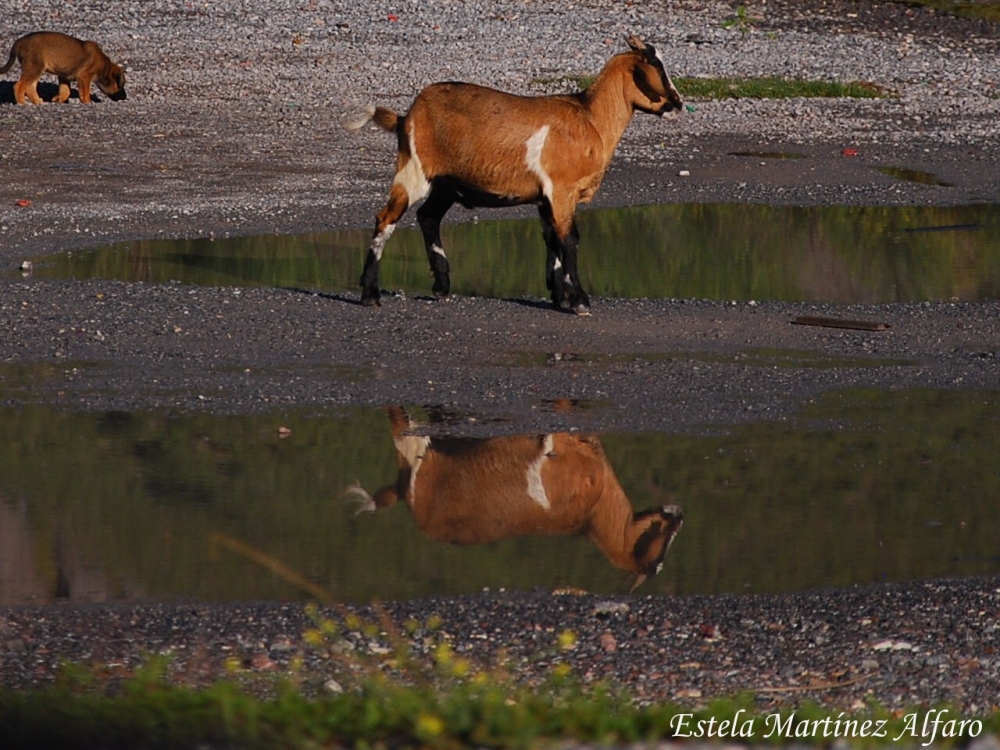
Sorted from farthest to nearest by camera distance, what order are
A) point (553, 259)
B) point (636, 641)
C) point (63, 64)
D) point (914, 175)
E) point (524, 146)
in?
point (63, 64)
point (914, 175)
point (553, 259)
point (524, 146)
point (636, 641)

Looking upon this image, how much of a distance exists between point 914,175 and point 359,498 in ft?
41.4

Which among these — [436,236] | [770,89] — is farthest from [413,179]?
[770,89]

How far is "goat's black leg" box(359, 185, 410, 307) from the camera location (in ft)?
41.6

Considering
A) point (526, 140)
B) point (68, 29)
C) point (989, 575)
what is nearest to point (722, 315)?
point (526, 140)

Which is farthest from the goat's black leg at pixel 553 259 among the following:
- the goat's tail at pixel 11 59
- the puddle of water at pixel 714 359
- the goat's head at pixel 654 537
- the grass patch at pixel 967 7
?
the grass patch at pixel 967 7

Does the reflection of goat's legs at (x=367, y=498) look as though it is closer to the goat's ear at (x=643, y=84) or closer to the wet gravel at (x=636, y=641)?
the wet gravel at (x=636, y=641)

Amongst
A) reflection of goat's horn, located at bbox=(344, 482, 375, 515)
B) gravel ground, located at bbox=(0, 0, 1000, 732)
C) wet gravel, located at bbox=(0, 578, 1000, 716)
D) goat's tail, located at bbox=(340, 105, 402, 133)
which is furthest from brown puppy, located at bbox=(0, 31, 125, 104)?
wet gravel, located at bbox=(0, 578, 1000, 716)

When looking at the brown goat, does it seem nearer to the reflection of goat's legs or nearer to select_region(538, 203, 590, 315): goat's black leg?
select_region(538, 203, 590, 315): goat's black leg

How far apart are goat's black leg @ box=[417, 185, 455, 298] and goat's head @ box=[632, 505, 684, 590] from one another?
16.3 feet

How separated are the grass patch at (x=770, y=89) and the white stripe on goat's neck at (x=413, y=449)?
15.3 meters

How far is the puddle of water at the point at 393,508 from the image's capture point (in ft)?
24.7

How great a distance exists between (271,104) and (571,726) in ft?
61.2

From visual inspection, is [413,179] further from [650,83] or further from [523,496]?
[523,496]

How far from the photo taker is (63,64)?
74.4 ft
